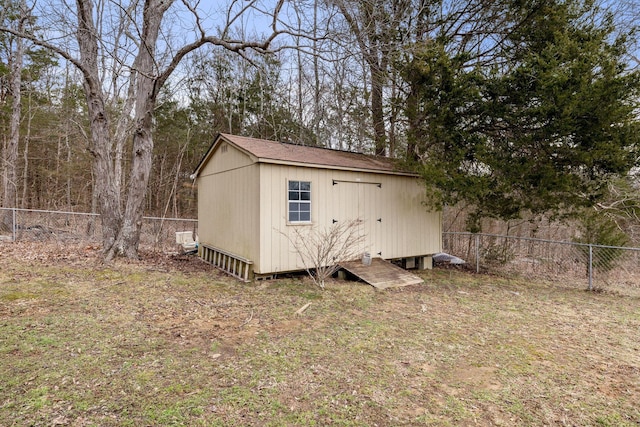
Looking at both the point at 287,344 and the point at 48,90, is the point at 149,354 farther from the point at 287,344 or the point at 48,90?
the point at 48,90

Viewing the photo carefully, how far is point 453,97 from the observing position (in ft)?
21.0

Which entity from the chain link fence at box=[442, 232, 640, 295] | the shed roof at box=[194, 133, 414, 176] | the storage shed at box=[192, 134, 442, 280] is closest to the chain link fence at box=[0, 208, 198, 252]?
the storage shed at box=[192, 134, 442, 280]

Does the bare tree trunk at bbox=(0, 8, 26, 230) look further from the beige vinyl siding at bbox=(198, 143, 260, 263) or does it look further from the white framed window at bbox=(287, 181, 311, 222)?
the white framed window at bbox=(287, 181, 311, 222)

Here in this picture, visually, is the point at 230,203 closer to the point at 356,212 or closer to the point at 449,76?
the point at 356,212

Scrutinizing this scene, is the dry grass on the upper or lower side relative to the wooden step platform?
lower

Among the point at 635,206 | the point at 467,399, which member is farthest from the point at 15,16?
the point at 635,206

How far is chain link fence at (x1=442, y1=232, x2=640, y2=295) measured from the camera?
22.7 feet

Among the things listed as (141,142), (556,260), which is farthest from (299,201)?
(556,260)

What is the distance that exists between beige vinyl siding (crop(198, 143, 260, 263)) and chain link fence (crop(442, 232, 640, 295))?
5.50 meters

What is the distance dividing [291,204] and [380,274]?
219 cm

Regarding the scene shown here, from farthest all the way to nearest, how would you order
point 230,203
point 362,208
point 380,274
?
point 362,208 → point 230,203 → point 380,274

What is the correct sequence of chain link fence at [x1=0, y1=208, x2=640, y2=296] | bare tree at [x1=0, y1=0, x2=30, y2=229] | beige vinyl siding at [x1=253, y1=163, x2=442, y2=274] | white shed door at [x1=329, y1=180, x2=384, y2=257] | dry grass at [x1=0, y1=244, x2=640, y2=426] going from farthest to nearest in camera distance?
bare tree at [x1=0, y1=0, x2=30, y2=229]
chain link fence at [x1=0, y1=208, x2=640, y2=296]
white shed door at [x1=329, y1=180, x2=384, y2=257]
beige vinyl siding at [x1=253, y1=163, x2=442, y2=274]
dry grass at [x1=0, y1=244, x2=640, y2=426]

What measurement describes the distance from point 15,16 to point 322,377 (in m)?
14.4

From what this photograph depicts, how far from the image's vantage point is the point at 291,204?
6031mm
